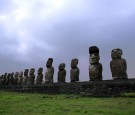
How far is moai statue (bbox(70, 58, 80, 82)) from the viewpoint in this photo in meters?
16.3

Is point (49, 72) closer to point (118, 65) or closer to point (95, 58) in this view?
point (95, 58)

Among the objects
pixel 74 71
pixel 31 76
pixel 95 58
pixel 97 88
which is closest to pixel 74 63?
pixel 74 71

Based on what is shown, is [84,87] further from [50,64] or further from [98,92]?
[50,64]

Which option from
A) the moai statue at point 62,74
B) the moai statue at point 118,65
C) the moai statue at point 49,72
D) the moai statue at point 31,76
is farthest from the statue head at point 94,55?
the moai statue at point 31,76

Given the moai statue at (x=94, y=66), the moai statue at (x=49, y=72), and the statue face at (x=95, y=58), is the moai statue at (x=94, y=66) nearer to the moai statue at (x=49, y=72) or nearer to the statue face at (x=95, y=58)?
the statue face at (x=95, y=58)

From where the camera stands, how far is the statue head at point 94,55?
14570 mm

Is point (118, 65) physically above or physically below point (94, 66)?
below

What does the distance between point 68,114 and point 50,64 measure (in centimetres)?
1282

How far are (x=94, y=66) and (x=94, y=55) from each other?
0.57m

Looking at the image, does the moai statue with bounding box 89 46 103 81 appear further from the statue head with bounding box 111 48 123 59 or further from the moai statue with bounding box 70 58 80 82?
the moai statue with bounding box 70 58 80 82

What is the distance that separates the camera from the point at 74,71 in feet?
54.1

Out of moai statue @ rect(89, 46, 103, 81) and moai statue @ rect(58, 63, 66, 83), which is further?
moai statue @ rect(58, 63, 66, 83)

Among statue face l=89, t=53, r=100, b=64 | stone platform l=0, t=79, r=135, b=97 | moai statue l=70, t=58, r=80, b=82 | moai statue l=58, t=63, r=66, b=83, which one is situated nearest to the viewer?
stone platform l=0, t=79, r=135, b=97

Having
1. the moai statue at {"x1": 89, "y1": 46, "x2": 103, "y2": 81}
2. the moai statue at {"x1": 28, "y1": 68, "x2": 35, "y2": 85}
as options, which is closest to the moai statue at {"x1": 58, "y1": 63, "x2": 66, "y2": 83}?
the moai statue at {"x1": 89, "y1": 46, "x2": 103, "y2": 81}
